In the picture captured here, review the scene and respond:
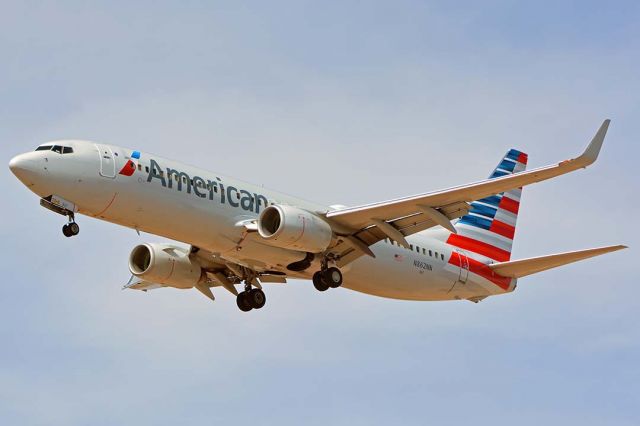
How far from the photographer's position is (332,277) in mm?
42188

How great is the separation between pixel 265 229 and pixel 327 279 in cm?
333

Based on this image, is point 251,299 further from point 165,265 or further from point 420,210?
point 420,210

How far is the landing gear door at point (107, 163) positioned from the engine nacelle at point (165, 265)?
6734 mm

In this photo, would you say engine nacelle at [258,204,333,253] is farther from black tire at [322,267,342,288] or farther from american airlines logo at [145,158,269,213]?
black tire at [322,267,342,288]

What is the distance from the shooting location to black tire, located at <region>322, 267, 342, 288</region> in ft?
138

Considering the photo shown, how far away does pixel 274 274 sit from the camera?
45156 millimetres

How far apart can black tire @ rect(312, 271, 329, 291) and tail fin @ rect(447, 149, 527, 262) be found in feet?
26.4

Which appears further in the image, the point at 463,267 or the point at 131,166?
the point at 463,267

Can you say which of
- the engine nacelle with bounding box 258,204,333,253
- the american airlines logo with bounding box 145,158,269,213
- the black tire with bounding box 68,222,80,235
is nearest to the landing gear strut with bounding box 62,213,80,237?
the black tire with bounding box 68,222,80,235

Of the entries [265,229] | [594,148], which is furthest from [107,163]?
[594,148]

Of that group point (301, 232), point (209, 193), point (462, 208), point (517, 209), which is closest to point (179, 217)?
point (209, 193)

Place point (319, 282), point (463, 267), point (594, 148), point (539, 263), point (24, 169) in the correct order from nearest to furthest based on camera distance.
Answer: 1. point (594, 148)
2. point (24, 169)
3. point (319, 282)
4. point (539, 263)
5. point (463, 267)

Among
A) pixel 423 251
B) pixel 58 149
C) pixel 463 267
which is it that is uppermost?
pixel 463 267

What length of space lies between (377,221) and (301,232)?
3049mm
